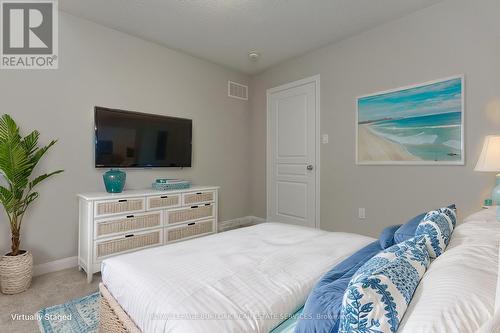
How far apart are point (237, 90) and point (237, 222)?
2151 millimetres

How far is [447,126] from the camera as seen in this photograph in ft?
8.07

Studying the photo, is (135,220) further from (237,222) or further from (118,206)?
(237,222)

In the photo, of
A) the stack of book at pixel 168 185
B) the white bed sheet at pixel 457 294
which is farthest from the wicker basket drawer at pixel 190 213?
the white bed sheet at pixel 457 294

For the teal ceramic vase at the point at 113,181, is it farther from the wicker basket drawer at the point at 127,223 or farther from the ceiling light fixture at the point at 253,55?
the ceiling light fixture at the point at 253,55

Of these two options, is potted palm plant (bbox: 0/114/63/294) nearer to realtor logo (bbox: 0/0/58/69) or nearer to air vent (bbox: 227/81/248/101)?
realtor logo (bbox: 0/0/58/69)

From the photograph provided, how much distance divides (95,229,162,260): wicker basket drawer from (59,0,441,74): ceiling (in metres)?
2.25

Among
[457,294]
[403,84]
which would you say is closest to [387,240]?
[457,294]

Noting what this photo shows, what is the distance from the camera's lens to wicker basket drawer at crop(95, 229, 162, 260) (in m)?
2.40

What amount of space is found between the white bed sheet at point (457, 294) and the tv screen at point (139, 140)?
9.64ft

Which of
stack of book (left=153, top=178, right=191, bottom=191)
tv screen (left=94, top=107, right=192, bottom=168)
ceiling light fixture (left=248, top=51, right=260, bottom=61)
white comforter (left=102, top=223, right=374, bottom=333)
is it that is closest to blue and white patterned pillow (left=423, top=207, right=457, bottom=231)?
white comforter (left=102, top=223, right=374, bottom=333)

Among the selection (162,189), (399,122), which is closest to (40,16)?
(162,189)

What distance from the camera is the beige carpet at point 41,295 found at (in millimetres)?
1702

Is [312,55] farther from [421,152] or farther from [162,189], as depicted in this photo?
[162,189]

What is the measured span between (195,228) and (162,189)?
0.60m
